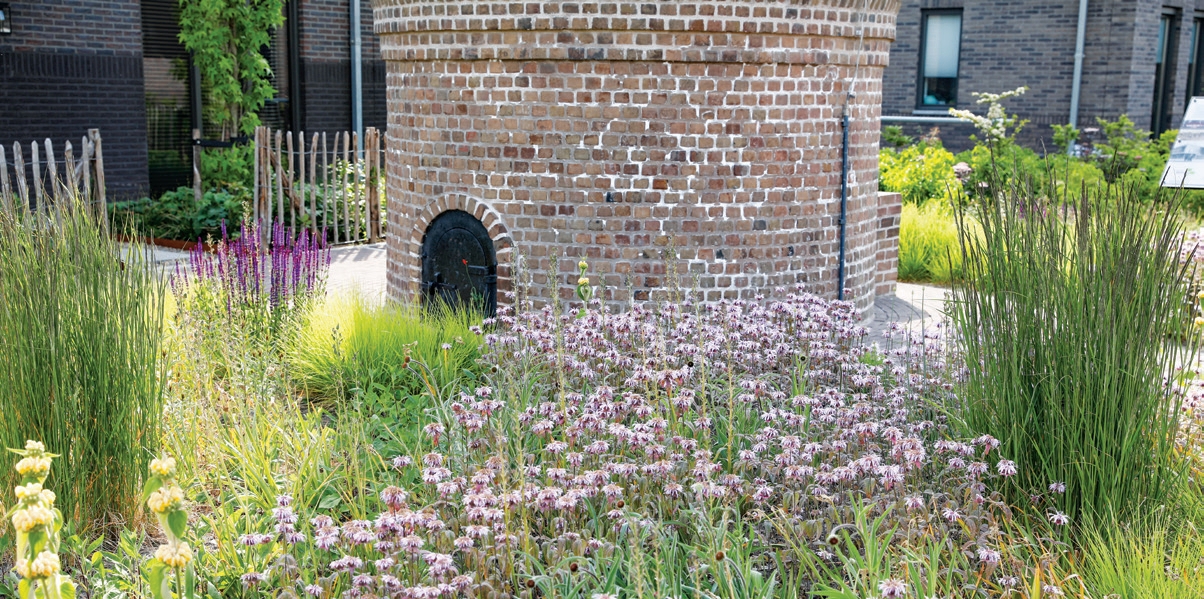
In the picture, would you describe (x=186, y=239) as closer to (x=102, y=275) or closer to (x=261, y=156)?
(x=261, y=156)

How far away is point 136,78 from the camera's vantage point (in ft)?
47.3

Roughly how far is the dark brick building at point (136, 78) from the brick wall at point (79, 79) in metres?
0.01

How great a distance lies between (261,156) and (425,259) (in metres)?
5.59

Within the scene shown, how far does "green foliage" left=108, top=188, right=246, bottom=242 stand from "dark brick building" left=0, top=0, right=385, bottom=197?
2.00ft

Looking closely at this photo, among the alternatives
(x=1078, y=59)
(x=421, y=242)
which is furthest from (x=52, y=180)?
(x=1078, y=59)

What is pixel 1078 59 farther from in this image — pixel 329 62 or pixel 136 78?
pixel 136 78

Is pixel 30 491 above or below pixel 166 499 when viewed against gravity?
above

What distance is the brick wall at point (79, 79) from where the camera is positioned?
43.5 ft

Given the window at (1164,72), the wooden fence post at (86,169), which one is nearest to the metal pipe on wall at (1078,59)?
the window at (1164,72)

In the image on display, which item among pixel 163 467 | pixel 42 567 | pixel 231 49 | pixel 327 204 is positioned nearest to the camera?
pixel 42 567

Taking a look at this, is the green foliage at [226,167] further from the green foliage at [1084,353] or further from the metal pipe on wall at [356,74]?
the green foliage at [1084,353]

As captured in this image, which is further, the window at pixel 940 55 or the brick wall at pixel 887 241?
the window at pixel 940 55

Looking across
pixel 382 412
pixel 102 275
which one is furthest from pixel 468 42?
pixel 102 275

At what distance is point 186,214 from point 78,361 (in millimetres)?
9574
